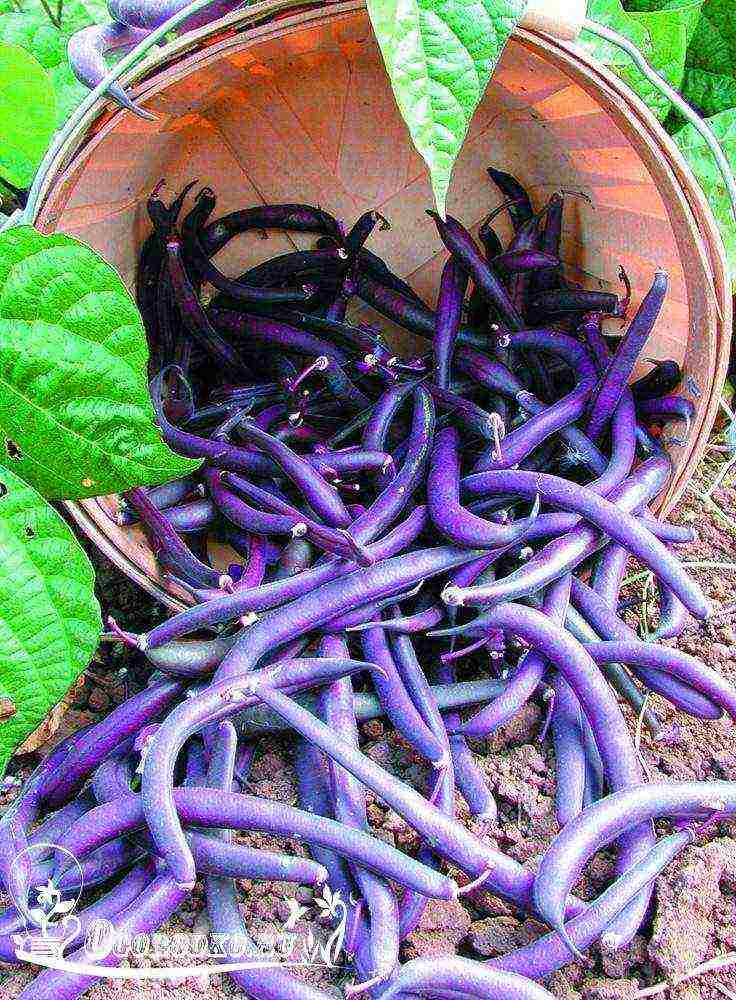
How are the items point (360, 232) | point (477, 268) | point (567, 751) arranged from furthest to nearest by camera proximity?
1. point (360, 232)
2. point (477, 268)
3. point (567, 751)

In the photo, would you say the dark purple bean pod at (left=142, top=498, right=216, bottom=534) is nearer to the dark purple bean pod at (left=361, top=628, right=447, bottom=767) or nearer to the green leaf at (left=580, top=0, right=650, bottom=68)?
the dark purple bean pod at (left=361, top=628, right=447, bottom=767)

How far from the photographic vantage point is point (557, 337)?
4.23ft

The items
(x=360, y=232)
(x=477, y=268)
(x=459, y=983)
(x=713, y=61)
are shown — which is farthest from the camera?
(x=713, y=61)

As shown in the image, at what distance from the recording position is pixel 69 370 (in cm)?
89

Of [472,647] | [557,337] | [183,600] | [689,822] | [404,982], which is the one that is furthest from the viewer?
[557,337]

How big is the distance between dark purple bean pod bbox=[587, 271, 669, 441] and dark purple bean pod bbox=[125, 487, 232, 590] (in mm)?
536

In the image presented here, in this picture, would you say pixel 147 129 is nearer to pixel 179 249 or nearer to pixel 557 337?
pixel 179 249

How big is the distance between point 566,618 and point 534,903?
1.06ft

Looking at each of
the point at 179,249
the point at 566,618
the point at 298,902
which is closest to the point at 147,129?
the point at 179,249

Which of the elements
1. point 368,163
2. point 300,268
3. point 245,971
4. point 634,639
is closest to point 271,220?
point 300,268

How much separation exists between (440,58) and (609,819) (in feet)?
2.31

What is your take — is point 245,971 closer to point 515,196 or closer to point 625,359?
point 625,359

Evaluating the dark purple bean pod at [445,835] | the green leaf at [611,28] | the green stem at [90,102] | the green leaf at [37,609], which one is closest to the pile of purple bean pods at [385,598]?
the dark purple bean pod at [445,835]

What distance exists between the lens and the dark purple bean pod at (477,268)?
4.24 feet
